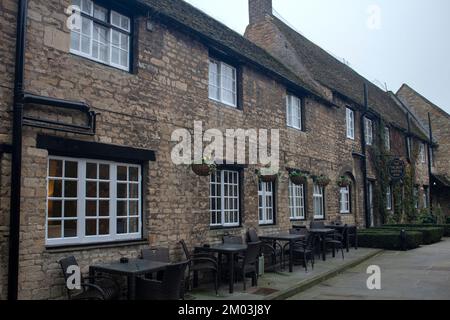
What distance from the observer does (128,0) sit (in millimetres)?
7840

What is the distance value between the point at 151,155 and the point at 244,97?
13.4ft

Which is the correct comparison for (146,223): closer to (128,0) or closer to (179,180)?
(179,180)

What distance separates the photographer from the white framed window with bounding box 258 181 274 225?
11.9 m

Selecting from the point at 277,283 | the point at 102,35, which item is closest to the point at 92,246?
the point at 102,35

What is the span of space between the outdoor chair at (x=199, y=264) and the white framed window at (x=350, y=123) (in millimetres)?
11277

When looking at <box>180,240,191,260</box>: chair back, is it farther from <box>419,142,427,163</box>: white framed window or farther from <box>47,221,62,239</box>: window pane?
<box>419,142,427,163</box>: white framed window

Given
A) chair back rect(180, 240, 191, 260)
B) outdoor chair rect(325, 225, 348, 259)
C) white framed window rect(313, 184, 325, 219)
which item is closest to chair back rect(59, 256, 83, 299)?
chair back rect(180, 240, 191, 260)

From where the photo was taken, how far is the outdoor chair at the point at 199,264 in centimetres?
804

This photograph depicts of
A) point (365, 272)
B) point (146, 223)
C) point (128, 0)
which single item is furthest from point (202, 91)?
point (365, 272)

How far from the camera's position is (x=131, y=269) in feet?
20.3

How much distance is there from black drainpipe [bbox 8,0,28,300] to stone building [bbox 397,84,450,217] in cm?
2850

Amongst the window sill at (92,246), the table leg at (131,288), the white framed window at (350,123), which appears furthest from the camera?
the white framed window at (350,123)

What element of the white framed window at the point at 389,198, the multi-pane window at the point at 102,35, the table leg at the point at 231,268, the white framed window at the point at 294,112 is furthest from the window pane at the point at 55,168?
the white framed window at the point at 389,198

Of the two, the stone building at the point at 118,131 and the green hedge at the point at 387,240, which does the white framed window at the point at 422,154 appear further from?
the stone building at the point at 118,131
